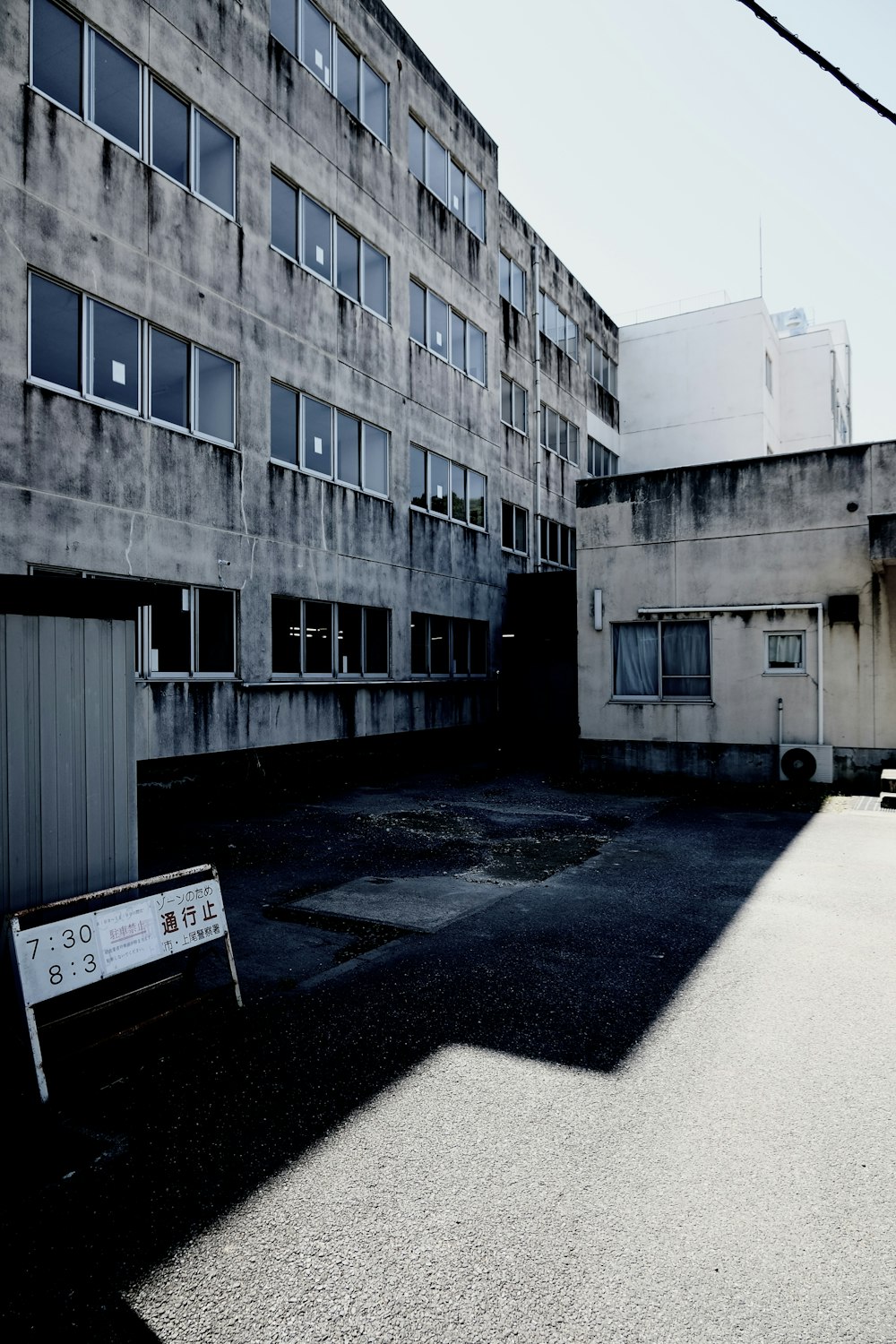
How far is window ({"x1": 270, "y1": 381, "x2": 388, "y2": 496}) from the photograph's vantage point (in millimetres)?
16281

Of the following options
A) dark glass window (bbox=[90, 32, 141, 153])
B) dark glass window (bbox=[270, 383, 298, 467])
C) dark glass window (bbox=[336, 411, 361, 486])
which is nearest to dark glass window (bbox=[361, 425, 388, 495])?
dark glass window (bbox=[336, 411, 361, 486])

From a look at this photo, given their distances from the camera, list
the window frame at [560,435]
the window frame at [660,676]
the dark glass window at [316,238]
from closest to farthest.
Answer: the window frame at [660,676], the dark glass window at [316,238], the window frame at [560,435]

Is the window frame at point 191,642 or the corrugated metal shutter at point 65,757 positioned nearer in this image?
the corrugated metal shutter at point 65,757

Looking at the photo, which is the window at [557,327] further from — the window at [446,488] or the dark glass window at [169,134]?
the dark glass window at [169,134]

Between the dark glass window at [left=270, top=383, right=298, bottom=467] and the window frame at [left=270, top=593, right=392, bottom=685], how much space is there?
2.72m

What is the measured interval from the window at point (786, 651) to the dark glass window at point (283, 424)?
9744mm

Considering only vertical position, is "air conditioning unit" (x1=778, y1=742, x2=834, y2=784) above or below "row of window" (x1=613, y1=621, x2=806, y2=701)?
below

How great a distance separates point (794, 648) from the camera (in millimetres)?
15641

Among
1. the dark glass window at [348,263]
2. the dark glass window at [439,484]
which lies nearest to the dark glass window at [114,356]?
the dark glass window at [348,263]

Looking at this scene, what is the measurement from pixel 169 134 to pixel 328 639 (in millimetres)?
→ 9116

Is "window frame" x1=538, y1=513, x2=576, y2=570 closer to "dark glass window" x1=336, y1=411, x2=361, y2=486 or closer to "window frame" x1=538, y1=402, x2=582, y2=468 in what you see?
"window frame" x1=538, y1=402, x2=582, y2=468

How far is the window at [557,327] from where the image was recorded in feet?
95.3

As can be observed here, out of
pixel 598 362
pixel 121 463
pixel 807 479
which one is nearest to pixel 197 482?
pixel 121 463

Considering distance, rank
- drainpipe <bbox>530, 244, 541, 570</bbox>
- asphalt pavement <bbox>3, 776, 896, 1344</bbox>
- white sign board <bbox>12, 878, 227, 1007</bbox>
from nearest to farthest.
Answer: asphalt pavement <bbox>3, 776, 896, 1344</bbox> → white sign board <bbox>12, 878, 227, 1007</bbox> → drainpipe <bbox>530, 244, 541, 570</bbox>
